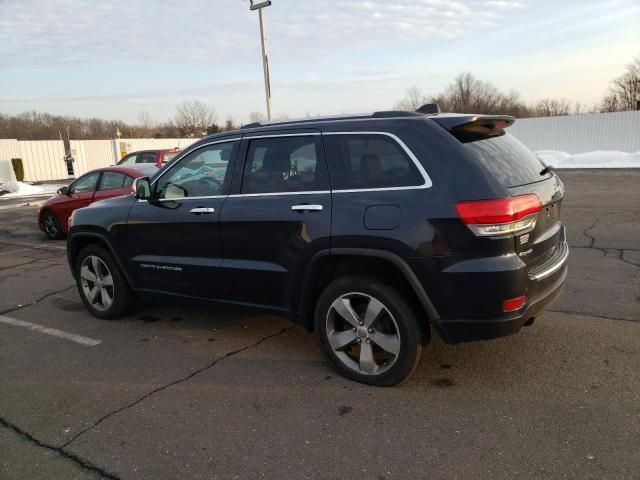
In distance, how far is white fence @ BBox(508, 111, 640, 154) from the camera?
30234 millimetres

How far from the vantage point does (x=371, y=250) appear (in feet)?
11.1

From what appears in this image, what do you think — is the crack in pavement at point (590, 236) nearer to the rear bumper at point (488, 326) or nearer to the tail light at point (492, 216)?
the rear bumper at point (488, 326)

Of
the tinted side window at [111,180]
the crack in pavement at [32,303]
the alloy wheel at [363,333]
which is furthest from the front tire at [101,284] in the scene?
the tinted side window at [111,180]

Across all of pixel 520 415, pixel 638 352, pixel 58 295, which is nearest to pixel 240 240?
pixel 520 415

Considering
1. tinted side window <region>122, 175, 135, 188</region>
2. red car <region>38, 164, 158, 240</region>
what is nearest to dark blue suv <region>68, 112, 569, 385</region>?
tinted side window <region>122, 175, 135, 188</region>

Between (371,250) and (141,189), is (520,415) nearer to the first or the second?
(371,250)

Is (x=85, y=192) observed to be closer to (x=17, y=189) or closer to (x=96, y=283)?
(x=96, y=283)

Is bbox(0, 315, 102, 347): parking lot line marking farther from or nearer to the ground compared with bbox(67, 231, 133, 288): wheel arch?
nearer to the ground

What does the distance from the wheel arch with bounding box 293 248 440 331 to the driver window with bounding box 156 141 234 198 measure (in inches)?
45.6

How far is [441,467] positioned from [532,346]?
5.93 ft

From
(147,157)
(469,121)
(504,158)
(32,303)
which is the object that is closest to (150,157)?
(147,157)

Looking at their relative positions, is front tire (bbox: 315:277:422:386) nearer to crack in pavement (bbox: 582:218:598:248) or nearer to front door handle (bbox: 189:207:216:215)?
front door handle (bbox: 189:207:216:215)

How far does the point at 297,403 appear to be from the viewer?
3473 mm

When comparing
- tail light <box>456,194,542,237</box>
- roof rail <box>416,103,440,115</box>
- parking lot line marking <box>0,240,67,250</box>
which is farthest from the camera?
parking lot line marking <box>0,240,67,250</box>
